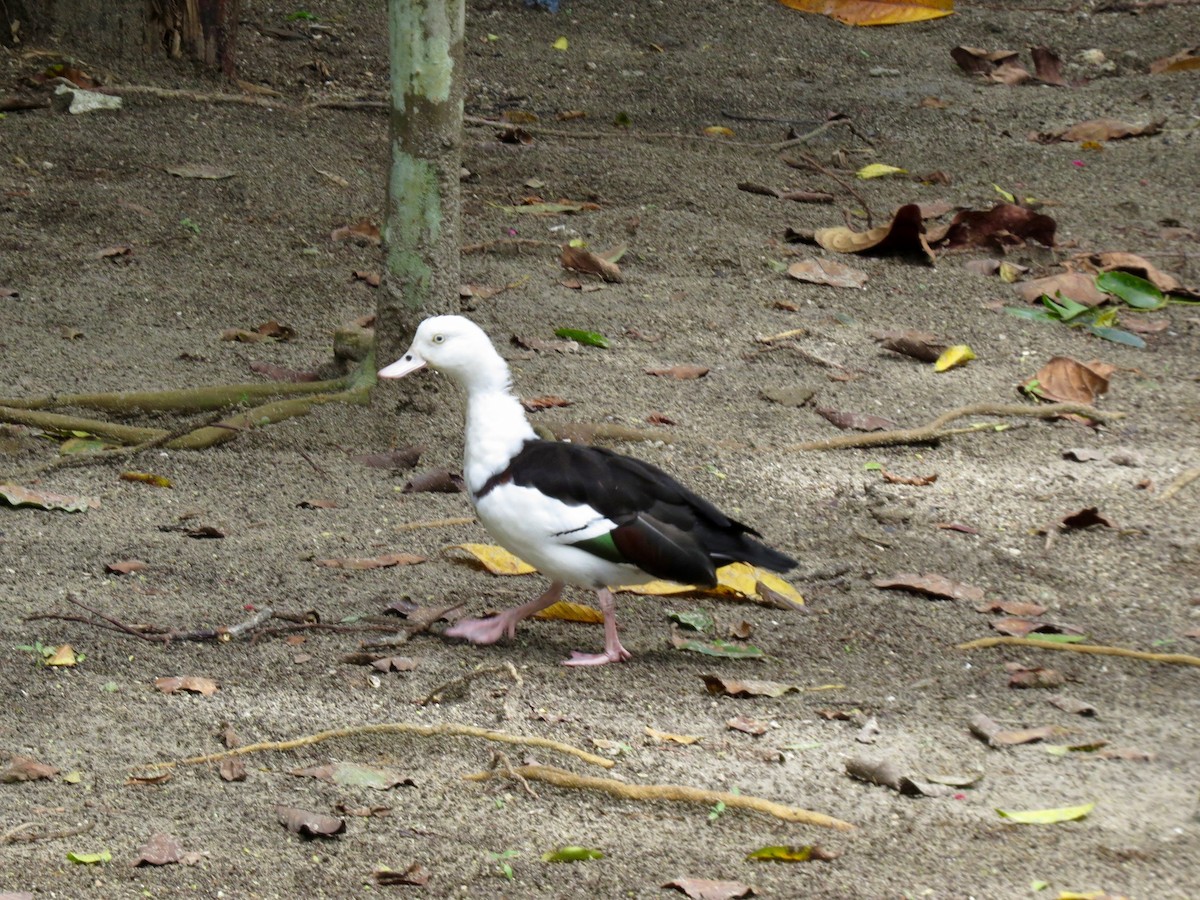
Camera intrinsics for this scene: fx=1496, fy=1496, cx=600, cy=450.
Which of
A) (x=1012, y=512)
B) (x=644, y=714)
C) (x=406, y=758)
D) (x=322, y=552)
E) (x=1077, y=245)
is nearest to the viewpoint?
(x=406, y=758)

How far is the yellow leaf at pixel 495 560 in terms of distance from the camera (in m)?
4.23


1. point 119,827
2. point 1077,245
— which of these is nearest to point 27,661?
point 119,827

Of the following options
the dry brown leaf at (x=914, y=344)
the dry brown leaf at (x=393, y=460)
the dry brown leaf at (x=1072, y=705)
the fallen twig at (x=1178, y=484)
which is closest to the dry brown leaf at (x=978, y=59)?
the dry brown leaf at (x=914, y=344)

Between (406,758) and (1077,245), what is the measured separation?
4.91 m

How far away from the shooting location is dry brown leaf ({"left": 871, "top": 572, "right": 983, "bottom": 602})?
3.98 meters

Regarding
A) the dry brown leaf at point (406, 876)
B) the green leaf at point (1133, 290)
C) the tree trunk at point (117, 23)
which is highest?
the tree trunk at point (117, 23)

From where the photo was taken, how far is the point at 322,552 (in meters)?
4.21

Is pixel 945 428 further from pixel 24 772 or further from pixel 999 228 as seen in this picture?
pixel 24 772

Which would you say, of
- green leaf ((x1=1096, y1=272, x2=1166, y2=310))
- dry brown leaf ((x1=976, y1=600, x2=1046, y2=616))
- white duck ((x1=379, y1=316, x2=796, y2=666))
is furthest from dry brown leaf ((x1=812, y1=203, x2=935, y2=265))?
white duck ((x1=379, y1=316, x2=796, y2=666))

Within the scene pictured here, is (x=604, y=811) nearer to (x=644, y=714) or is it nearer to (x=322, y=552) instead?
(x=644, y=714)

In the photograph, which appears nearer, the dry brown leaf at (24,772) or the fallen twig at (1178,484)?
the dry brown leaf at (24,772)

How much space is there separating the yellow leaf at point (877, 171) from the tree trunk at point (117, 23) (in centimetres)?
361

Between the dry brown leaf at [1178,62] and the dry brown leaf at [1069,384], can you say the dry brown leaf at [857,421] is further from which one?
the dry brown leaf at [1178,62]

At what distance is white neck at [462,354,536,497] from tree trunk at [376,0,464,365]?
112 centimetres
